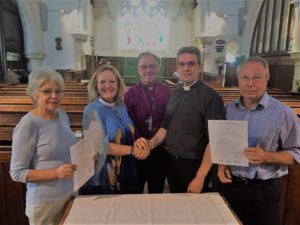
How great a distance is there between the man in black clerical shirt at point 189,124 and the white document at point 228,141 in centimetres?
25

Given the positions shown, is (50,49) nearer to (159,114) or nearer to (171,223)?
(159,114)

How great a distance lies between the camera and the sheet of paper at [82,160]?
1.28m

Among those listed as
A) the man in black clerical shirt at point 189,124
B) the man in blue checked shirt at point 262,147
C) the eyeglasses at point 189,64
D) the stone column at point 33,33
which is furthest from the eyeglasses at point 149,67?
the stone column at point 33,33

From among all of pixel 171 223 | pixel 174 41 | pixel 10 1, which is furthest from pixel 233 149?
pixel 174 41

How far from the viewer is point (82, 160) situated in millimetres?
1332

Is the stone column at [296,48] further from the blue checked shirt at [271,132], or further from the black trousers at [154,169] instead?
the blue checked shirt at [271,132]

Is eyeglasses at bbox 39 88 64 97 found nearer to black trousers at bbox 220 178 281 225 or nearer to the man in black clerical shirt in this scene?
the man in black clerical shirt

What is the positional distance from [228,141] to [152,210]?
53cm

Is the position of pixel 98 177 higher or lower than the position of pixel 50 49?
lower

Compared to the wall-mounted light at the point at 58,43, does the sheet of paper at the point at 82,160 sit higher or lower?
lower

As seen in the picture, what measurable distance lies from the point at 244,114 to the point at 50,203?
3.95 feet

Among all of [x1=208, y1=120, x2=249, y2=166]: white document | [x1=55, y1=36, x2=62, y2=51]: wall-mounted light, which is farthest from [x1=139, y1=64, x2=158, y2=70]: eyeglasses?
[x1=55, y1=36, x2=62, y2=51]: wall-mounted light

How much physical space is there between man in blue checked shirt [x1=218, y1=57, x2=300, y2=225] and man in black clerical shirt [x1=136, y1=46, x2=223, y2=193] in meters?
0.17

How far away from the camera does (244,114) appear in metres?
1.51
